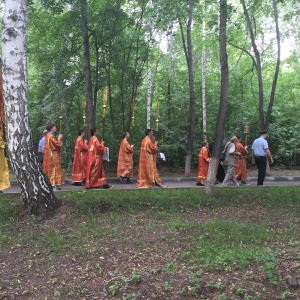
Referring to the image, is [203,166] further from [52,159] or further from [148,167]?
[52,159]

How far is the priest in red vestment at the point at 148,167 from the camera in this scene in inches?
432

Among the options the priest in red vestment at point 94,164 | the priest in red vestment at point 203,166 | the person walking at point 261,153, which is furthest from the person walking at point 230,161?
the priest in red vestment at point 94,164

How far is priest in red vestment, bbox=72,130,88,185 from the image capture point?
38.5ft

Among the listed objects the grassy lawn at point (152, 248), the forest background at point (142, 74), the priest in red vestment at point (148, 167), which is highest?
the forest background at point (142, 74)

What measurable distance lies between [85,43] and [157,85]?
678 cm

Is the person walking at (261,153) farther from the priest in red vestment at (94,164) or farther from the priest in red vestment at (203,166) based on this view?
the priest in red vestment at (94,164)

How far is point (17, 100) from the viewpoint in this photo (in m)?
7.22

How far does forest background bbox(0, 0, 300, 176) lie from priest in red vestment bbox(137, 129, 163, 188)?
2.81 feet

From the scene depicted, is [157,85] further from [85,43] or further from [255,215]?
[255,215]

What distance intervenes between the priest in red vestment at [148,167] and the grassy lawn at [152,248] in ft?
4.88

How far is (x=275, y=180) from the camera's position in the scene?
14.7 metres

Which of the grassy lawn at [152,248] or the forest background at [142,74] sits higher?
the forest background at [142,74]

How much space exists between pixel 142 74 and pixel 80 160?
657 cm

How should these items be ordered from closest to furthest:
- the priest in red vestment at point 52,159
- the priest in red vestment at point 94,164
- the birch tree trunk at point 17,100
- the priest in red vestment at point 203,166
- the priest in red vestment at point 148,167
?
the birch tree trunk at point 17,100 < the priest in red vestment at point 52,159 < the priest in red vestment at point 94,164 < the priest in red vestment at point 148,167 < the priest in red vestment at point 203,166
